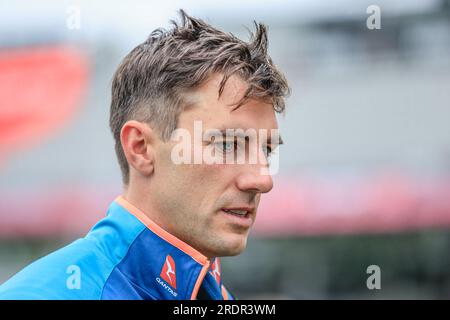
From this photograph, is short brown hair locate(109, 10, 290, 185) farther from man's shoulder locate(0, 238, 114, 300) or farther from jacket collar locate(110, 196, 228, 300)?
man's shoulder locate(0, 238, 114, 300)

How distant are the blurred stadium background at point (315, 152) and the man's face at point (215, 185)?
Answer: 30.6ft

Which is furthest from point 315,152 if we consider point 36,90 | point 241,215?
point 241,215

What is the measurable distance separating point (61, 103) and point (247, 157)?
12.7 meters

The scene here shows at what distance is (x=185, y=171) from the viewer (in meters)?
1.98

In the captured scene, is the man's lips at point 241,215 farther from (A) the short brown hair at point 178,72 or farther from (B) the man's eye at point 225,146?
(A) the short brown hair at point 178,72

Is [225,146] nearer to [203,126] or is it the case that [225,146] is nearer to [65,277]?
[203,126]

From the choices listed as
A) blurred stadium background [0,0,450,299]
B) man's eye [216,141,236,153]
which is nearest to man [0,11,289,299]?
man's eye [216,141,236,153]

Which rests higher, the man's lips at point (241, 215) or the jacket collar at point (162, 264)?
the man's lips at point (241, 215)

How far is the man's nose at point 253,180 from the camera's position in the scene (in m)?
1.97

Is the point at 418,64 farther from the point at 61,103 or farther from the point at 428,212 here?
the point at 61,103

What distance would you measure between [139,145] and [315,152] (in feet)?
37.5

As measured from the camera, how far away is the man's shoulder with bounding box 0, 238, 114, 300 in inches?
70.4

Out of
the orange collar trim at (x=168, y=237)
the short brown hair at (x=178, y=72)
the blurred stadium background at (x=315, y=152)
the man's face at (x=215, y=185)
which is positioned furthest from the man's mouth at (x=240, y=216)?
the blurred stadium background at (x=315, y=152)

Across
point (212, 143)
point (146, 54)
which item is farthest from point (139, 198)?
point (146, 54)
